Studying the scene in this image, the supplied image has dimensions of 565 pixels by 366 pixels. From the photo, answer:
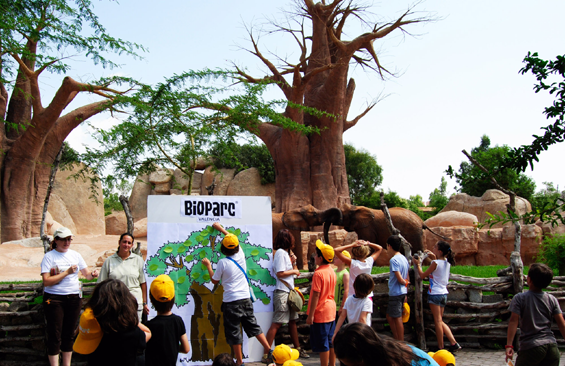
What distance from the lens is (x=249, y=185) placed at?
33.2m

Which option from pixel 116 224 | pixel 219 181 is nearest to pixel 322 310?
pixel 116 224

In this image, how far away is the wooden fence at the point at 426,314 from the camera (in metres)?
→ 5.89

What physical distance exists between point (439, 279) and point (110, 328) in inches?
170

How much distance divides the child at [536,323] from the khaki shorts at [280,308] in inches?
104

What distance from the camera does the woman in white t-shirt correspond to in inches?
200

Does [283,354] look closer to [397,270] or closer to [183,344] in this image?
[183,344]

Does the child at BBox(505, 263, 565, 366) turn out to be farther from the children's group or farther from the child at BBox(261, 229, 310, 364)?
the child at BBox(261, 229, 310, 364)

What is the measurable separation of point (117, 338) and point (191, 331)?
8.80 ft

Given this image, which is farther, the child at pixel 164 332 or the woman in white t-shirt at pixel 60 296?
the woman in white t-shirt at pixel 60 296

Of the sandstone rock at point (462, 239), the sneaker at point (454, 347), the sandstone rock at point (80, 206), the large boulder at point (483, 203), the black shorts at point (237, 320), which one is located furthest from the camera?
the sandstone rock at point (80, 206)

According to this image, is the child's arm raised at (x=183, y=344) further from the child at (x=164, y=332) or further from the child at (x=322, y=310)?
the child at (x=322, y=310)

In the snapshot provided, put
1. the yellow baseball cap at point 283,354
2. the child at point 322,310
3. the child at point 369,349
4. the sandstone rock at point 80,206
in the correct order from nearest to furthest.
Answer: the child at point 369,349 → the yellow baseball cap at point 283,354 → the child at point 322,310 → the sandstone rock at point 80,206

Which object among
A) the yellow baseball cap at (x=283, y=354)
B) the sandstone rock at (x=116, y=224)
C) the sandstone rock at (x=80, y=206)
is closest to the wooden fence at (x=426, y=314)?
the yellow baseball cap at (x=283, y=354)

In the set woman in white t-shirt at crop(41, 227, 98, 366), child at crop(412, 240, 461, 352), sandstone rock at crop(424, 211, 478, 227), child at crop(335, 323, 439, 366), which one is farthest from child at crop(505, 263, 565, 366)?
sandstone rock at crop(424, 211, 478, 227)
